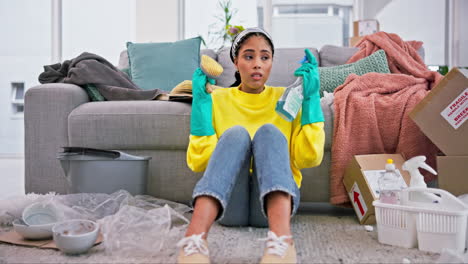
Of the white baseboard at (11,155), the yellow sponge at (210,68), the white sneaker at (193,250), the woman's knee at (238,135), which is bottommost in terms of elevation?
the white baseboard at (11,155)

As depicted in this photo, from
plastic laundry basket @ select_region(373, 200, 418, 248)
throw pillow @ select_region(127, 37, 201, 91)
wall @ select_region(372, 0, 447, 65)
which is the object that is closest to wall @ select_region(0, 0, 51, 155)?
throw pillow @ select_region(127, 37, 201, 91)

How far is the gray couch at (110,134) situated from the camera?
71.2 inches

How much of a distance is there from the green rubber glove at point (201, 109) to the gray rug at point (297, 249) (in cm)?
35

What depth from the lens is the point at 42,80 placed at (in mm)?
2057

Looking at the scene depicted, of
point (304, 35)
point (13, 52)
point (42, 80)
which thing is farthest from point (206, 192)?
point (13, 52)

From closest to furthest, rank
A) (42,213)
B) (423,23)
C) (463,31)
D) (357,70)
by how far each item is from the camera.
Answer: (42,213), (357,70), (463,31), (423,23)

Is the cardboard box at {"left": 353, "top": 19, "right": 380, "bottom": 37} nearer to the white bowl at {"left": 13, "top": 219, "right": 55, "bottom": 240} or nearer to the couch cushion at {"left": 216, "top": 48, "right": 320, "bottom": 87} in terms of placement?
the couch cushion at {"left": 216, "top": 48, "right": 320, "bottom": 87}

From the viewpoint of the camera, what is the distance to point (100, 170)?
1.61 meters

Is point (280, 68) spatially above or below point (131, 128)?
above

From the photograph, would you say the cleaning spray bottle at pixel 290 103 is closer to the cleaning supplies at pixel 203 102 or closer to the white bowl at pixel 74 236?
the cleaning supplies at pixel 203 102

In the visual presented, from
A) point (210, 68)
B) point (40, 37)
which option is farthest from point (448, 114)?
point (40, 37)

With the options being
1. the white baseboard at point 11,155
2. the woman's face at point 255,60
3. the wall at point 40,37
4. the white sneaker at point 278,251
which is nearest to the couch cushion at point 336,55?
the woman's face at point 255,60

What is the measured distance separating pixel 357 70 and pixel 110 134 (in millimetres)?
1266

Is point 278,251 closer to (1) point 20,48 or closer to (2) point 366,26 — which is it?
(2) point 366,26
